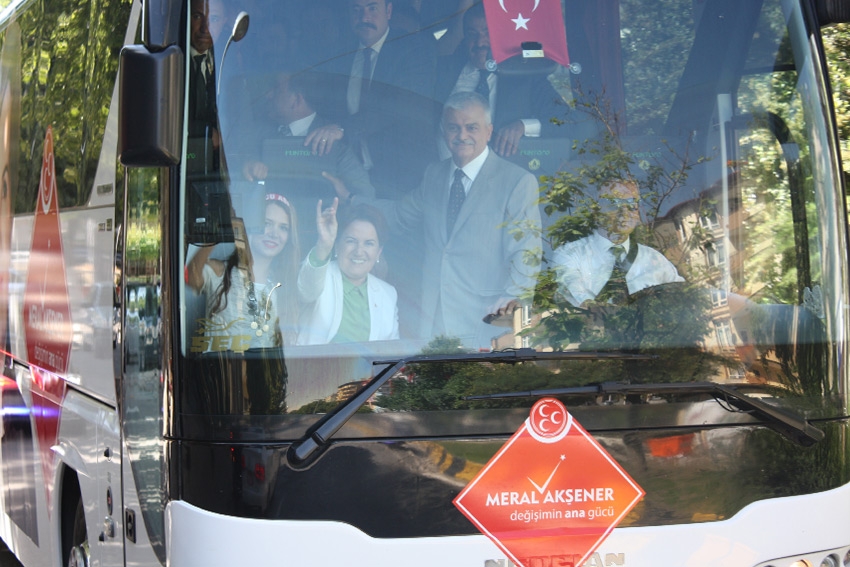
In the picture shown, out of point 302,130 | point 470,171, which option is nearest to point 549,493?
point 470,171

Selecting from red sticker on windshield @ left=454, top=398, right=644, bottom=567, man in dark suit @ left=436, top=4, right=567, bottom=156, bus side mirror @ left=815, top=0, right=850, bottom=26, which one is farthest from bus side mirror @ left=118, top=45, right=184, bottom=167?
bus side mirror @ left=815, top=0, right=850, bottom=26

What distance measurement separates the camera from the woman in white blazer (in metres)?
3.41

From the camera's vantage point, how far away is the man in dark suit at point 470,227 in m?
3.43

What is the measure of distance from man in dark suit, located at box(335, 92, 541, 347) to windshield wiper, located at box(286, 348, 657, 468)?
75mm

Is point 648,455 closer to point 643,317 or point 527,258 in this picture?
point 643,317

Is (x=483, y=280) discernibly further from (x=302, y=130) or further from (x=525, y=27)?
(x=525, y=27)

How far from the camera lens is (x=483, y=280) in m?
3.46

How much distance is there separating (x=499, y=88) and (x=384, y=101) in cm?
40

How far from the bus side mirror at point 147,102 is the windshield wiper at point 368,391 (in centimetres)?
98

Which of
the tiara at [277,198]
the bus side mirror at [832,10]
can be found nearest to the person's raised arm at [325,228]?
the tiara at [277,198]

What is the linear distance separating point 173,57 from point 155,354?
3.32 feet

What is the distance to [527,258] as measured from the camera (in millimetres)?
3500

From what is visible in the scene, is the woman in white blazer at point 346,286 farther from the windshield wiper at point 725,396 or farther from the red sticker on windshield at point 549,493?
the red sticker on windshield at point 549,493

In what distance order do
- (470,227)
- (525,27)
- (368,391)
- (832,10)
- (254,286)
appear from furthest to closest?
1. (832,10)
2. (525,27)
3. (470,227)
4. (254,286)
5. (368,391)
